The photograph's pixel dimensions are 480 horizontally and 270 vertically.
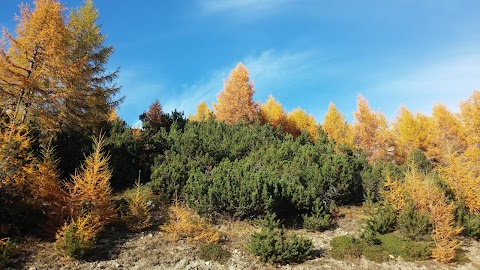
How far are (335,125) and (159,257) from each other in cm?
3103

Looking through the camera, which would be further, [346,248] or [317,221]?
[317,221]

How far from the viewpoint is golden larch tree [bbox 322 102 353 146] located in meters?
36.1

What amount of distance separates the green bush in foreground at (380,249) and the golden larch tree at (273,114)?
77.2 ft

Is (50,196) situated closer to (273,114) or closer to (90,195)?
(90,195)

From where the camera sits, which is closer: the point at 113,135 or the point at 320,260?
the point at 320,260

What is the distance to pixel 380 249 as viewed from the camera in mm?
10516

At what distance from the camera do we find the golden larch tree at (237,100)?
3144cm

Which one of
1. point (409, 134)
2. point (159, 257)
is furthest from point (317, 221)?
point (409, 134)

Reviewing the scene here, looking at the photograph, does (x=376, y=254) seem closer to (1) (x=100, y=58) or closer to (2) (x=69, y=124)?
(2) (x=69, y=124)

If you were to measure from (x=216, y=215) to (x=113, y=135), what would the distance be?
7.13 meters

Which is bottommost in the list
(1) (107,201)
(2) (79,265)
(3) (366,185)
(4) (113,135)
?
(2) (79,265)

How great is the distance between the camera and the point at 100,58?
19.2 meters

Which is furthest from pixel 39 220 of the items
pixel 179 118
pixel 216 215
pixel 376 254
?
pixel 179 118

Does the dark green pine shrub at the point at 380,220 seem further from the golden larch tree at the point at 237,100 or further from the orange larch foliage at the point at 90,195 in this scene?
the golden larch tree at the point at 237,100
